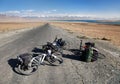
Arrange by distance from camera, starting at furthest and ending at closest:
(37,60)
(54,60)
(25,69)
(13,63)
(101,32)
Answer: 1. (101,32)
2. (54,60)
3. (13,63)
4. (37,60)
5. (25,69)

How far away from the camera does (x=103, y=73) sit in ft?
32.0

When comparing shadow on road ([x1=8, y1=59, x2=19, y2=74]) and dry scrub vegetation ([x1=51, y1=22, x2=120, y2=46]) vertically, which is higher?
shadow on road ([x1=8, y1=59, x2=19, y2=74])

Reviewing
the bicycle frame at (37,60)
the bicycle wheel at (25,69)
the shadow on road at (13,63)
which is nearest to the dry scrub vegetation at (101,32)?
the bicycle frame at (37,60)

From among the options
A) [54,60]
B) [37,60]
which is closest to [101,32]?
[54,60]

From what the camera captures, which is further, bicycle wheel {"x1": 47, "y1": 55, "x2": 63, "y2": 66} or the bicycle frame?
bicycle wheel {"x1": 47, "y1": 55, "x2": 63, "y2": 66}

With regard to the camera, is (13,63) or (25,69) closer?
(25,69)

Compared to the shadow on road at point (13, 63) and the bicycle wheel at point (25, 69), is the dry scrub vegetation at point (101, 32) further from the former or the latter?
the bicycle wheel at point (25, 69)

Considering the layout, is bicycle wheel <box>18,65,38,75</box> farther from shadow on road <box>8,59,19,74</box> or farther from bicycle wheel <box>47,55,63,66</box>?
bicycle wheel <box>47,55,63,66</box>

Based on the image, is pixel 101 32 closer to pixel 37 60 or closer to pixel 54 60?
pixel 54 60

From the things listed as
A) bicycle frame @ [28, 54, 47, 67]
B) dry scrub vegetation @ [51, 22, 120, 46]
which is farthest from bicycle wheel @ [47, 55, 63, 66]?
dry scrub vegetation @ [51, 22, 120, 46]

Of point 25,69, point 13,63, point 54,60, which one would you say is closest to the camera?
point 25,69

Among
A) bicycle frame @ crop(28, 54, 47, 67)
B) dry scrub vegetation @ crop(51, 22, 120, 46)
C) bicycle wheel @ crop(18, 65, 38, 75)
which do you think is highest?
bicycle frame @ crop(28, 54, 47, 67)

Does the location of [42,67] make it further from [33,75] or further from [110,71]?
[110,71]

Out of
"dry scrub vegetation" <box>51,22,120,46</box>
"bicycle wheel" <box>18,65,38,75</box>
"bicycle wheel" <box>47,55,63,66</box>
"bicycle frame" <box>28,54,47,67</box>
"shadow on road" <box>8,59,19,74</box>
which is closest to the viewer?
"bicycle wheel" <box>18,65,38,75</box>
